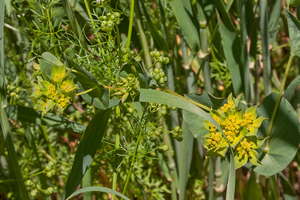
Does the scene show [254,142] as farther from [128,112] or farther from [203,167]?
[203,167]

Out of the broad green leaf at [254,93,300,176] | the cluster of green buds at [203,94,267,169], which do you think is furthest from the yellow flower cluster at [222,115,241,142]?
the broad green leaf at [254,93,300,176]

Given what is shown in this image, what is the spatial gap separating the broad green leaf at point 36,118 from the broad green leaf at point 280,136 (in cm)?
47

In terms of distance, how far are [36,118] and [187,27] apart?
47cm

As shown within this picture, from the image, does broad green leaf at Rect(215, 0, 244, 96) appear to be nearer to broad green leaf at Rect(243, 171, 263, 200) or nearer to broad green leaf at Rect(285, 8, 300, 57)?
broad green leaf at Rect(285, 8, 300, 57)

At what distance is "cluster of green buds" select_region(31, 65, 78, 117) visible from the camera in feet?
1.68

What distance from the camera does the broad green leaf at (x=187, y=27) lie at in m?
0.77

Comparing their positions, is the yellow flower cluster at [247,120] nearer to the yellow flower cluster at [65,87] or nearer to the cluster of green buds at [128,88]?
the cluster of green buds at [128,88]

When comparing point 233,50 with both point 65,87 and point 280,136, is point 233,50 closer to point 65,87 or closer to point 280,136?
point 280,136

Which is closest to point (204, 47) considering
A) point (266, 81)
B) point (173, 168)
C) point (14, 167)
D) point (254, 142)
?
point (266, 81)

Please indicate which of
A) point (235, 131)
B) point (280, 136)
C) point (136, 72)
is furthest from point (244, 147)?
point (136, 72)

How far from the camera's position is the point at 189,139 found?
0.84 m

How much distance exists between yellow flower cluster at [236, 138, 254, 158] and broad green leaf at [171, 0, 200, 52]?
12.7 inches

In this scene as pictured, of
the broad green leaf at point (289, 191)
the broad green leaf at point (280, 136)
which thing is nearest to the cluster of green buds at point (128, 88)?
the broad green leaf at point (280, 136)

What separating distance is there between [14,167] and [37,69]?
249mm
